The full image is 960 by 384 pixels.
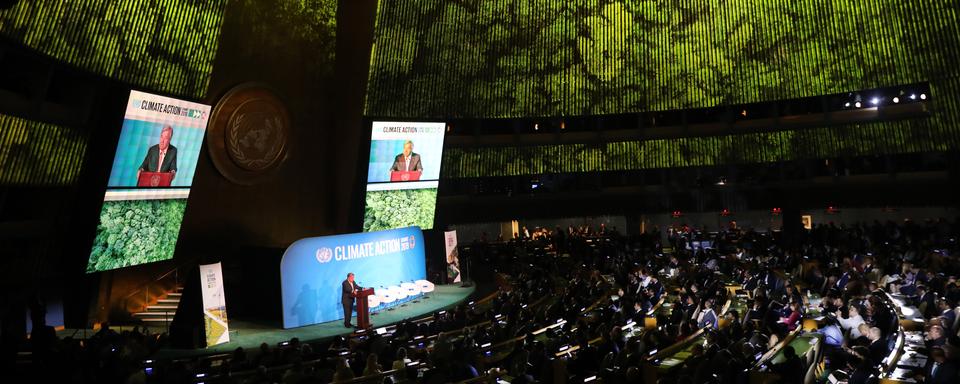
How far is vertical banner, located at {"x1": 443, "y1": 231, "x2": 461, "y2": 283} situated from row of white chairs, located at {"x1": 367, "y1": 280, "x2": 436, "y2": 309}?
2486 mm

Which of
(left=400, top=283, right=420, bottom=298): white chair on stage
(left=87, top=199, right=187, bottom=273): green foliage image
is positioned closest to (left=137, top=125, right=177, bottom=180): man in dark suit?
(left=87, top=199, right=187, bottom=273): green foliage image

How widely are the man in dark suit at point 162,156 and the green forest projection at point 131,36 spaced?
803 millimetres

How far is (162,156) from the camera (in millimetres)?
13734

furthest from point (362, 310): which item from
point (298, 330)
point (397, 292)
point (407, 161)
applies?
point (407, 161)

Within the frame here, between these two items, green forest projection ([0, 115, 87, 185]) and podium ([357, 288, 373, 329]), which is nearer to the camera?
green forest projection ([0, 115, 87, 185])

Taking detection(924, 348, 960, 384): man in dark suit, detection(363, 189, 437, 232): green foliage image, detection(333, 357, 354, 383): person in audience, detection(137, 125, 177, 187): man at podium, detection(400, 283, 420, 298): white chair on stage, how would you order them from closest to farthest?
detection(924, 348, 960, 384): man in dark suit → detection(333, 357, 354, 383): person in audience → detection(137, 125, 177, 187): man at podium → detection(400, 283, 420, 298): white chair on stage → detection(363, 189, 437, 232): green foliage image

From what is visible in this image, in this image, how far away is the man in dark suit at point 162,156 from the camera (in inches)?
531

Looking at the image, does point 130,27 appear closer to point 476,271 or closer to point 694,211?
point 476,271

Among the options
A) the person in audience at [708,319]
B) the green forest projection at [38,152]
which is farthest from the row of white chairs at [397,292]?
the person in audience at [708,319]

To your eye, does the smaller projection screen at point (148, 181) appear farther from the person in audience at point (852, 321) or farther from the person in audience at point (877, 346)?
the person in audience at point (877, 346)

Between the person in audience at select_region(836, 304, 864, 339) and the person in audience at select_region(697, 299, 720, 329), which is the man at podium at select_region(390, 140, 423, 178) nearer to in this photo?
the person in audience at select_region(697, 299, 720, 329)

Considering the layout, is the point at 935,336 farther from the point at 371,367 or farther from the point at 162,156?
the point at 162,156

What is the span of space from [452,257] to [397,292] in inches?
153

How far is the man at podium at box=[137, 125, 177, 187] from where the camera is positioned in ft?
44.3
